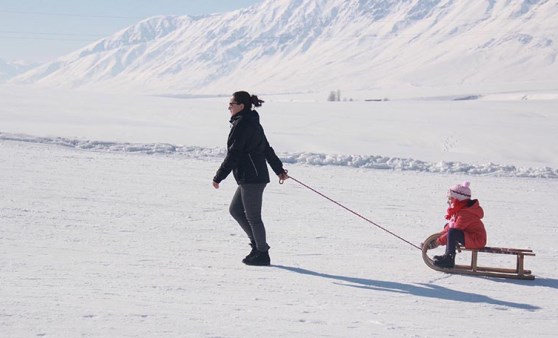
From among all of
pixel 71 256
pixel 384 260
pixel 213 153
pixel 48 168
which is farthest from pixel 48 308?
pixel 213 153

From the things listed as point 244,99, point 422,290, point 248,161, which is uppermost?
point 244,99

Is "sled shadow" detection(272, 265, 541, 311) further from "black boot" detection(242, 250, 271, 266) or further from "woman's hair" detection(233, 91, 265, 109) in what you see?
"woman's hair" detection(233, 91, 265, 109)

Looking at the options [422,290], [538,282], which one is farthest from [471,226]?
[422,290]

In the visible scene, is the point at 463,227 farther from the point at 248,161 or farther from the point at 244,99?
the point at 244,99

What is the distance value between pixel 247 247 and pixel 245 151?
1.46m

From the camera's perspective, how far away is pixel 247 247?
7242mm

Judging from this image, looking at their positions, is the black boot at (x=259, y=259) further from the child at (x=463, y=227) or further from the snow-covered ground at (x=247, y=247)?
the child at (x=463, y=227)

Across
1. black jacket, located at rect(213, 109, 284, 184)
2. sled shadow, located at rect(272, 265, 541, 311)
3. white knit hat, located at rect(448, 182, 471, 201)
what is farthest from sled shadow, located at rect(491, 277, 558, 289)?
Answer: black jacket, located at rect(213, 109, 284, 184)

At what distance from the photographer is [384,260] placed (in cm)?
700

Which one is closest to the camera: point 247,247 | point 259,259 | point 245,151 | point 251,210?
point 245,151

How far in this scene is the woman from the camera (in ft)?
20.0

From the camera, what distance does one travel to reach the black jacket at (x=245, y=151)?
6.09m

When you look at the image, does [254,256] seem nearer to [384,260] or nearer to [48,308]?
[384,260]

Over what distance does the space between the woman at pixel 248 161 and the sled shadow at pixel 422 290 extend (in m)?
0.46
